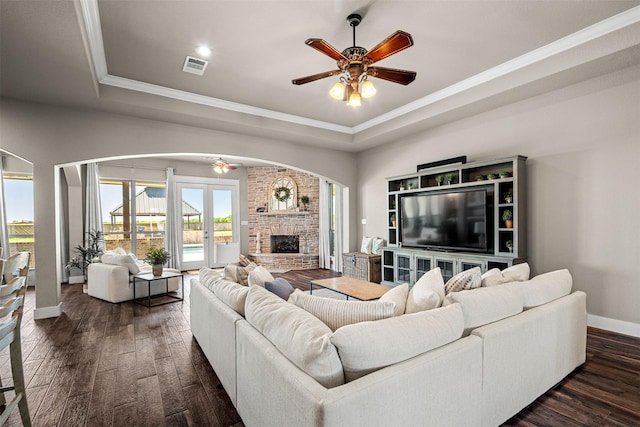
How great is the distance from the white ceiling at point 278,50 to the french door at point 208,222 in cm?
378

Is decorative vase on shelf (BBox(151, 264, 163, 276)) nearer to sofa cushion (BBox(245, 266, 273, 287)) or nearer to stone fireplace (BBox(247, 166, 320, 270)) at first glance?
sofa cushion (BBox(245, 266, 273, 287))

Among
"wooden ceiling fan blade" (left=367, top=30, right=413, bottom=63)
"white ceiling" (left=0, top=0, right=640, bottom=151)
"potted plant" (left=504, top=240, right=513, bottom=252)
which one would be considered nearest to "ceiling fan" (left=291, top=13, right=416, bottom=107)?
"wooden ceiling fan blade" (left=367, top=30, right=413, bottom=63)

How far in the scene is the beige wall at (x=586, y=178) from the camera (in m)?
3.20

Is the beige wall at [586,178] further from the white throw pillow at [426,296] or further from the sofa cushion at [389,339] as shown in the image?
the sofa cushion at [389,339]

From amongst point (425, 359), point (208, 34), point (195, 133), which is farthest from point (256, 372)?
point (195, 133)

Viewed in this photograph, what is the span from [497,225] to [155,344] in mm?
4221

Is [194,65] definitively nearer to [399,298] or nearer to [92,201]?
[399,298]

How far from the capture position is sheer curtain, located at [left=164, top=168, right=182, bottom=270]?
7.41 m

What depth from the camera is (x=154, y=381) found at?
240 centimetres

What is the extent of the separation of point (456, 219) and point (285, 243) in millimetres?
4965

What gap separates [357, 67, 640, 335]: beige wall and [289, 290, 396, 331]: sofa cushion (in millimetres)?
3191

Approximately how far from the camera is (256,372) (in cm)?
158

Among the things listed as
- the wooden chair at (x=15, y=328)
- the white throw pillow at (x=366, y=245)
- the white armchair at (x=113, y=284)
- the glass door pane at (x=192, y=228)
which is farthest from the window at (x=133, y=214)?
the wooden chair at (x=15, y=328)

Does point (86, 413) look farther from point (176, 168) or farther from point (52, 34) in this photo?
point (176, 168)
